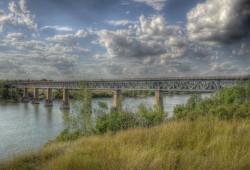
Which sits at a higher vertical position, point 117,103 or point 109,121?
point 117,103

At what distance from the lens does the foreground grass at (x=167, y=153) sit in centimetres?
578

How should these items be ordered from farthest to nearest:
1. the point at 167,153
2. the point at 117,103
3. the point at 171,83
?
the point at 171,83 → the point at 117,103 → the point at 167,153

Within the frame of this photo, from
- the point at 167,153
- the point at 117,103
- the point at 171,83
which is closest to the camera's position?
the point at 167,153

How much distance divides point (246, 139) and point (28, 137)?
47.1 meters

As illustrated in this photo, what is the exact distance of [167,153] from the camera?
652 centimetres

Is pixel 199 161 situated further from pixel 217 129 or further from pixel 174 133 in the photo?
pixel 217 129

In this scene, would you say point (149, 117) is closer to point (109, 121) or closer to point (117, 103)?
point (109, 121)

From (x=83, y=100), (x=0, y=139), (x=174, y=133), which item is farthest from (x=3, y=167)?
(x=0, y=139)

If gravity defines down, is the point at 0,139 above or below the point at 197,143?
below

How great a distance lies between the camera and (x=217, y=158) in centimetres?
603

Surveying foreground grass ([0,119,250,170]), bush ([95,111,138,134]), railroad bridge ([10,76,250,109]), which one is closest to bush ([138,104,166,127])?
bush ([95,111,138,134])

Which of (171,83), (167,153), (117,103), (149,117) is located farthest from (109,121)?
(171,83)

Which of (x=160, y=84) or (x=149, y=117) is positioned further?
(x=160, y=84)

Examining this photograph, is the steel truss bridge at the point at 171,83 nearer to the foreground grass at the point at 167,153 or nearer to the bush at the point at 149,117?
the bush at the point at 149,117
